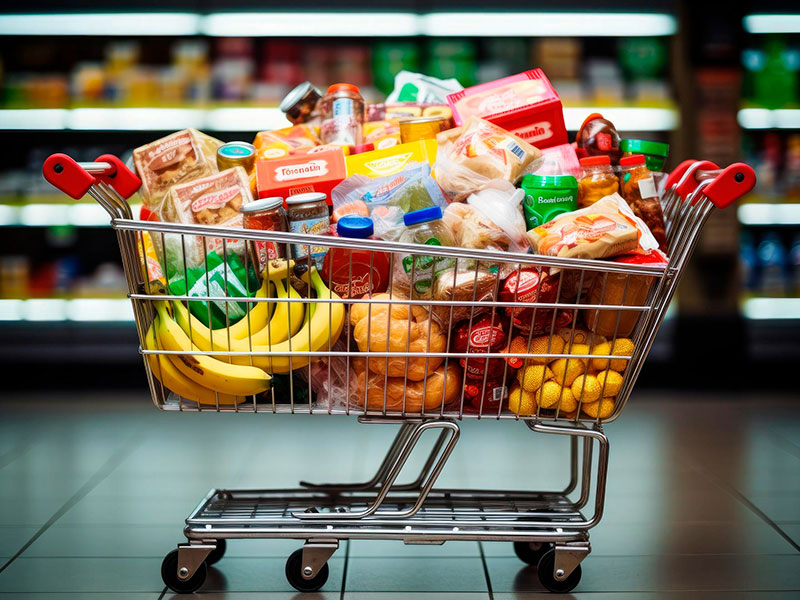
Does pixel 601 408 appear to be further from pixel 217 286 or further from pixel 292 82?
pixel 292 82

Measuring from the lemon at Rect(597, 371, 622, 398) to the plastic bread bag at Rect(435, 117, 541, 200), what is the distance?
0.48 meters

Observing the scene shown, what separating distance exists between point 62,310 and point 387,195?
10.1 ft

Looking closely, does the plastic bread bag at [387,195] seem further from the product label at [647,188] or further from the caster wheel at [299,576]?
the caster wheel at [299,576]

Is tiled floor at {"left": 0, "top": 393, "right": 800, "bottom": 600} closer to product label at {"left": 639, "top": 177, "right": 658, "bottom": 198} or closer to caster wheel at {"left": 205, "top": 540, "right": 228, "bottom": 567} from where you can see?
caster wheel at {"left": 205, "top": 540, "right": 228, "bottom": 567}

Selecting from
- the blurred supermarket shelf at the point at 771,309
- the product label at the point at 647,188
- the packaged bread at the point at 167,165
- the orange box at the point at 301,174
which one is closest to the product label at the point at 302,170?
the orange box at the point at 301,174

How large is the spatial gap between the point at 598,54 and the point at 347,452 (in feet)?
8.86

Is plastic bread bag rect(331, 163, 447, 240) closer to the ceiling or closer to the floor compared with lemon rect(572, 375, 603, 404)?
closer to the ceiling

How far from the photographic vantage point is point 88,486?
2.78 meters


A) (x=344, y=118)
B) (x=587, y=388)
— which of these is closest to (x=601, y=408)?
(x=587, y=388)

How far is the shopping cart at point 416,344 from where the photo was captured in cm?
170

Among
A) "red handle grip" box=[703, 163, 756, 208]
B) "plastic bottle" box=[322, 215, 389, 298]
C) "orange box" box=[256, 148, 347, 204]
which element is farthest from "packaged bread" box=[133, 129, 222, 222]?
"red handle grip" box=[703, 163, 756, 208]

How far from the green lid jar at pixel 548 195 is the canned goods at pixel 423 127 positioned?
1.26ft

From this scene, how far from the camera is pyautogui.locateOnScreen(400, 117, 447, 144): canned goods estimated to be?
6.92 ft

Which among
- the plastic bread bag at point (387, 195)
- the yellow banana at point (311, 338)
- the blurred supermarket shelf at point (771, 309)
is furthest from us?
the blurred supermarket shelf at point (771, 309)
